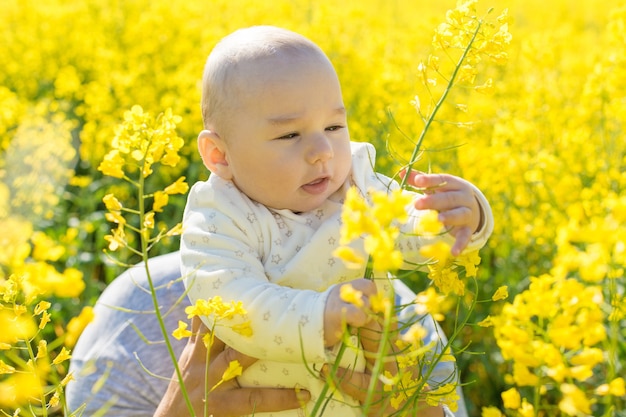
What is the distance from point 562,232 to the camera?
99 centimetres

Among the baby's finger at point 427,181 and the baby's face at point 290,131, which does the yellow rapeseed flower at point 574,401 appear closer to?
the baby's finger at point 427,181

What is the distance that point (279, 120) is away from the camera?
5.49 feet

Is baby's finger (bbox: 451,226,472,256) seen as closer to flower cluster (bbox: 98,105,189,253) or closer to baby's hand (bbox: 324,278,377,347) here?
baby's hand (bbox: 324,278,377,347)

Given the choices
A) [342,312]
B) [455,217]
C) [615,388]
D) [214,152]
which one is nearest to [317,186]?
[214,152]

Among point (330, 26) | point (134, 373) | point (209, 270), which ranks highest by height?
point (209, 270)

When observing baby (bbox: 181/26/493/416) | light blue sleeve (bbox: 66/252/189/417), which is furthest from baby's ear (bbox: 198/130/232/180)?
light blue sleeve (bbox: 66/252/189/417)

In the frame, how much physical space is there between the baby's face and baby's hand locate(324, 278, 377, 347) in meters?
0.37

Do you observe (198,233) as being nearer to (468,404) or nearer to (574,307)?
(574,307)

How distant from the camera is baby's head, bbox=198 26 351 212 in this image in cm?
167

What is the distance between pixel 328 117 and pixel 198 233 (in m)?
A: 0.35

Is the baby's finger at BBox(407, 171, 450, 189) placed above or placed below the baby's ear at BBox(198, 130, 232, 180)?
above

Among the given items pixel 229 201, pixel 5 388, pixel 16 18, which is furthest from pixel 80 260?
pixel 16 18

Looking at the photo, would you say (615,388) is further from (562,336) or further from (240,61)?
(240,61)

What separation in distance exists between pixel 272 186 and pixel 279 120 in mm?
138
